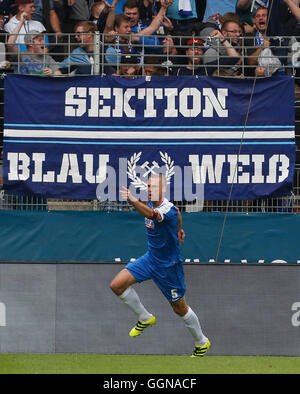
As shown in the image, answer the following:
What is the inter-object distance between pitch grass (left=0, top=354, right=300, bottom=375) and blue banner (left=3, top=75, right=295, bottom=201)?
2519 mm

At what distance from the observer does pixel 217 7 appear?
12484mm

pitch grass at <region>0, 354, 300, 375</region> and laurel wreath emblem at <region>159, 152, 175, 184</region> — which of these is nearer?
pitch grass at <region>0, 354, 300, 375</region>

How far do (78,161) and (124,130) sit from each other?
0.85m

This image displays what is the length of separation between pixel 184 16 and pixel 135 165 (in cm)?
349

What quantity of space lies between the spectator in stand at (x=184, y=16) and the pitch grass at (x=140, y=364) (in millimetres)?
6036

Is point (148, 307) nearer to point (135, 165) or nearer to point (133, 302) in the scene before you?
point (133, 302)

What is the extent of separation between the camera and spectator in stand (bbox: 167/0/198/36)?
12469 millimetres

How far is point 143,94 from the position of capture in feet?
35.1

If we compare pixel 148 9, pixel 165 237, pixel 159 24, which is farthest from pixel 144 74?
pixel 165 237

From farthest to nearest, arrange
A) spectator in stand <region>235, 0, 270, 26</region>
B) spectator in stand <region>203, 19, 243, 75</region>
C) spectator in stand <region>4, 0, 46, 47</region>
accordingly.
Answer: spectator in stand <region>235, 0, 270, 26</region>, spectator in stand <region>4, 0, 46, 47</region>, spectator in stand <region>203, 19, 243, 75</region>

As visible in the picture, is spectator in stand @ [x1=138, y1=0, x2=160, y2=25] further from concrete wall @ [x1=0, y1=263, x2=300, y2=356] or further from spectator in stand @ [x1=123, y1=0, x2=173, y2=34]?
concrete wall @ [x1=0, y1=263, x2=300, y2=356]

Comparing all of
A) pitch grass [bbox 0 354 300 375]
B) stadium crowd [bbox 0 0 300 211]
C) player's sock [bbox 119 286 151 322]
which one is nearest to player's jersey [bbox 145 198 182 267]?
player's sock [bbox 119 286 151 322]

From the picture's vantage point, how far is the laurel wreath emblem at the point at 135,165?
1052cm

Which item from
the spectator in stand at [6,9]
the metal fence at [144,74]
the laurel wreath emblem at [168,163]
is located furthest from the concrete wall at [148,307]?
the spectator in stand at [6,9]
